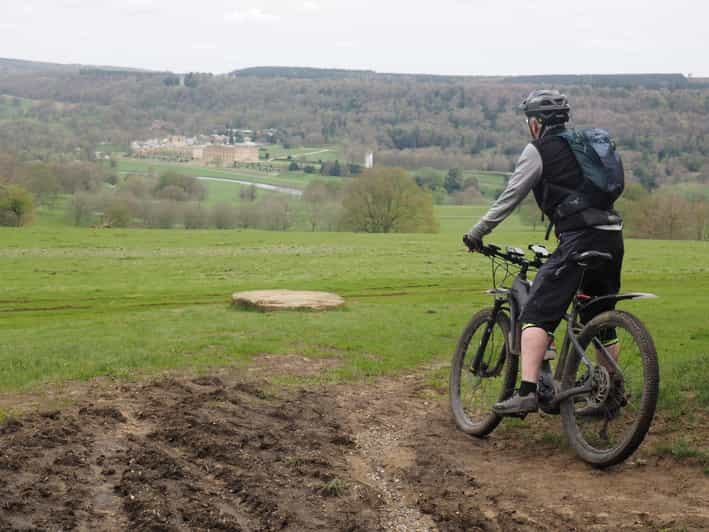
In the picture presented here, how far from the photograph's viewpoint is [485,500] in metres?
6.12

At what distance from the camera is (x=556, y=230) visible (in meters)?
7.23

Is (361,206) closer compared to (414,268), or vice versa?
(414,268)

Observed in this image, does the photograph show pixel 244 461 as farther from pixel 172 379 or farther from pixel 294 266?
pixel 294 266

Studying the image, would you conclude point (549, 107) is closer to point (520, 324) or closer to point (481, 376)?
point (520, 324)

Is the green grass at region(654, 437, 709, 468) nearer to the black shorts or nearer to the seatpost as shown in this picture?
the black shorts

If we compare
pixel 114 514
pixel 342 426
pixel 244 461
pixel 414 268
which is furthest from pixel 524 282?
pixel 414 268

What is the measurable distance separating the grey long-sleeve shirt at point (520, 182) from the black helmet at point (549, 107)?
305 millimetres

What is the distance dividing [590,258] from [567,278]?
273 millimetres

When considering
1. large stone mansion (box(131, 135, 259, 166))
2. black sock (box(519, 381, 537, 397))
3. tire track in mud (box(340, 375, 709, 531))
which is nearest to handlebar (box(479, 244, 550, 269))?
black sock (box(519, 381, 537, 397))

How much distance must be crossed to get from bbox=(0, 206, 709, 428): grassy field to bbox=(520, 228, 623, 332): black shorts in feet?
5.02

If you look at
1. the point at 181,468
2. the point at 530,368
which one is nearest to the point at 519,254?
the point at 530,368

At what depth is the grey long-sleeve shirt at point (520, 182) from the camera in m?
7.11

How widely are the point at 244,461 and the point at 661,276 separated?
30.7 metres

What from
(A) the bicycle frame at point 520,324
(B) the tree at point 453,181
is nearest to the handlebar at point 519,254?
(A) the bicycle frame at point 520,324
